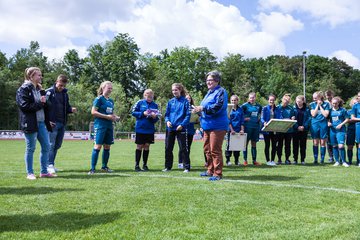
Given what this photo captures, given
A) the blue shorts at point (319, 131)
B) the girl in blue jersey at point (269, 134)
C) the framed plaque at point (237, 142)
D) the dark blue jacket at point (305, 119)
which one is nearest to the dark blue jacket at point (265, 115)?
the girl in blue jersey at point (269, 134)

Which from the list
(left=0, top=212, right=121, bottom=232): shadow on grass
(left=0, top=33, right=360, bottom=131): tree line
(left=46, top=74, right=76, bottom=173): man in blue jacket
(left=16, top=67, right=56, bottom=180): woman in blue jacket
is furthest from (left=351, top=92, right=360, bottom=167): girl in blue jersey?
(left=0, top=33, right=360, bottom=131): tree line

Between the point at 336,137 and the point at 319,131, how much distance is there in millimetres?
868

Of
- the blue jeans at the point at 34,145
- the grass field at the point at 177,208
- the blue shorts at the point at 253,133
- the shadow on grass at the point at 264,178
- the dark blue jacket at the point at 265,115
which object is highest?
the dark blue jacket at the point at 265,115

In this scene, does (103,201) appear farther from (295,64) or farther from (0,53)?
(295,64)

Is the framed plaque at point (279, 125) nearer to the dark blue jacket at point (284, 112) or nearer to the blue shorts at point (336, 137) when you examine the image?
the dark blue jacket at point (284, 112)

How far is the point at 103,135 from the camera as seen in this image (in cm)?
852

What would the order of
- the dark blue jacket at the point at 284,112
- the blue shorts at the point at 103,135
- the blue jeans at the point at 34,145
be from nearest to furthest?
the blue jeans at the point at 34,145 < the blue shorts at the point at 103,135 < the dark blue jacket at the point at 284,112

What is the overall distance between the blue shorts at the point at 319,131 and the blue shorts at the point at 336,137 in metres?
0.49

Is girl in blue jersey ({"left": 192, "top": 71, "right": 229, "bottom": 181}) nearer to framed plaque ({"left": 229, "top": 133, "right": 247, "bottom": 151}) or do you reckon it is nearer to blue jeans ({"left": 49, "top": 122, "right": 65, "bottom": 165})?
framed plaque ({"left": 229, "top": 133, "right": 247, "bottom": 151})

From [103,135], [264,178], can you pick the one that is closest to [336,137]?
[264,178]

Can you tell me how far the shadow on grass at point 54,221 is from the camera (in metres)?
3.92

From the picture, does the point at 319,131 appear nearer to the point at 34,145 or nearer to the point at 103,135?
the point at 103,135

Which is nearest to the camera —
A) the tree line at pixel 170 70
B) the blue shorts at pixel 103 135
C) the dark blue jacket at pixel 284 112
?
the blue shorts at pixel 103 135

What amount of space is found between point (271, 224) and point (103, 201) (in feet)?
7.55
